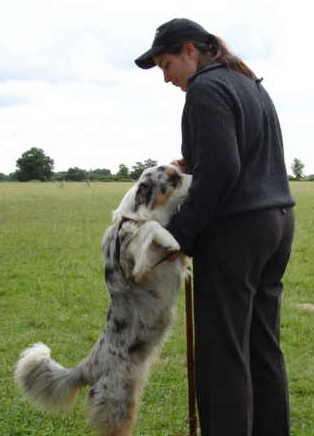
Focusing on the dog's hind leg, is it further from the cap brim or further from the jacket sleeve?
the cap brim

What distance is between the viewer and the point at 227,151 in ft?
10.2

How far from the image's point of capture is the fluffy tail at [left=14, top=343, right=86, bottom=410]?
4.05m

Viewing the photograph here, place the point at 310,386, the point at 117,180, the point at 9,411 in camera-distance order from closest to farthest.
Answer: the point at 9,411 → the point at 310,386 → the point at 117,180

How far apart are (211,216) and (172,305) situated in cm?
85

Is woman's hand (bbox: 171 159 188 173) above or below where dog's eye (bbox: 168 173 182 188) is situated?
above

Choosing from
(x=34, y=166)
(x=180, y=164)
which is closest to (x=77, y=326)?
(x=180, y=164)

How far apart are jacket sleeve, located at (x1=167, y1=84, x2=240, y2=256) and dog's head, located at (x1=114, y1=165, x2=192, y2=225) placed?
0.51 m

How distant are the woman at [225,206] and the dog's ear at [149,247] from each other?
0.07 meters

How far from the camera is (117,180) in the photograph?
58031mm

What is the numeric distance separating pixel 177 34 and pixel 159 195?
960 mm

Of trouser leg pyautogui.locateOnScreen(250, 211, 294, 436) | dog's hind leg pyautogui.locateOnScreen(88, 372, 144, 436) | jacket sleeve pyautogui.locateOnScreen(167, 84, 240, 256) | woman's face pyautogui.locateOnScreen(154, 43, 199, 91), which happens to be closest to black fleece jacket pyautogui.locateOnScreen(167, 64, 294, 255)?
jacket sleeve pyautogui.locateOnScreen(167, 84, 240, 256)

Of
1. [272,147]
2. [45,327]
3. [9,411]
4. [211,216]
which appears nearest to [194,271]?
[211,216]

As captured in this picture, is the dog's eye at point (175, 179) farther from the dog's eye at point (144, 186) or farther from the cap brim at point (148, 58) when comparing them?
the cap brim at point (148, 58)

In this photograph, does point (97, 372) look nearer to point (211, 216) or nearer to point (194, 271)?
point (194, 271)
